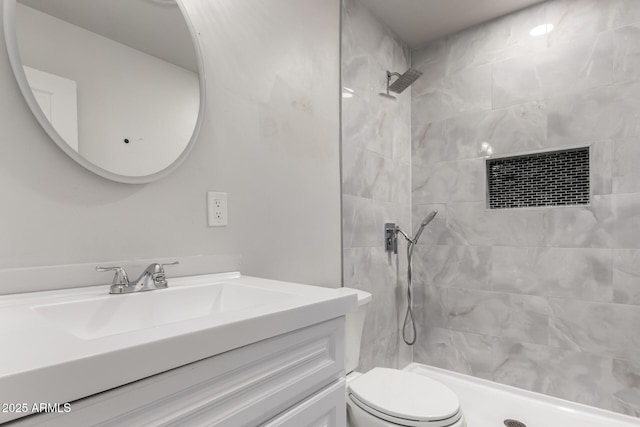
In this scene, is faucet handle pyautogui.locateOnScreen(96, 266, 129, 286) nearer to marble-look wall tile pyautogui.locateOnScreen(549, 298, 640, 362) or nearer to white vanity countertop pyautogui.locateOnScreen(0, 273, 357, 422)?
white vanity countertop pyautogui.locateOnScreen(0, 273, 357, 422)

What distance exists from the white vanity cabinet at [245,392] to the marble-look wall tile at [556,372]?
161cm

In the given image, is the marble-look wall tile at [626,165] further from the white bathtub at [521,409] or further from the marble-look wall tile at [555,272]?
the white bathtub at [521,409]

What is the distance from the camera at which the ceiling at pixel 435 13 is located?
1.97 m

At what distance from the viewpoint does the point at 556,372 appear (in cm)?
186

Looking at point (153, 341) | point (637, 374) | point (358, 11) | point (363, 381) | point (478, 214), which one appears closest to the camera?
point (153, 341)

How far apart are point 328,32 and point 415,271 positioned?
1615mm

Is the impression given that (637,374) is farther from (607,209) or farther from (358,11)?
(358,11)

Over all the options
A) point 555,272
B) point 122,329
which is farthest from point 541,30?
point 122,329

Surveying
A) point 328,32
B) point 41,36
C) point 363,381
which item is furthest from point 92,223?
point 328,32

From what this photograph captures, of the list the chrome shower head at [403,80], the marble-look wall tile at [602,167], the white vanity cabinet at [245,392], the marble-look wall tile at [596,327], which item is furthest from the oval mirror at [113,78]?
the marble-look wall tile at [596,327]

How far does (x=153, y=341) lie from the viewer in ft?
1.53

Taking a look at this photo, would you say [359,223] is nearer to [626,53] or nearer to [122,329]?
[122,329]

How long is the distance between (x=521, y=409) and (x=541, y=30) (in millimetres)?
2146

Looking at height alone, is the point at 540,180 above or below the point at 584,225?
above
